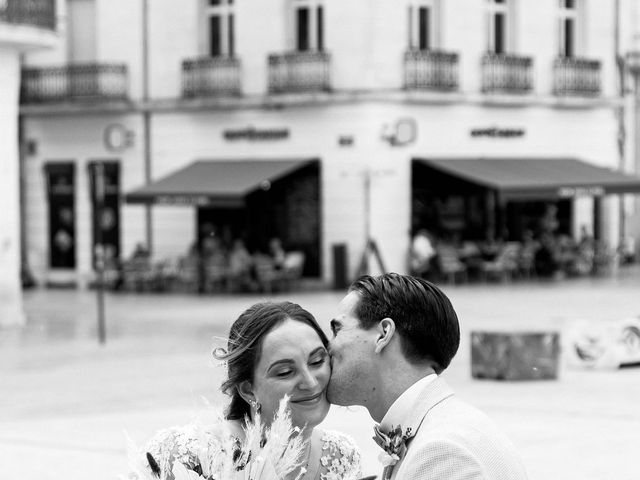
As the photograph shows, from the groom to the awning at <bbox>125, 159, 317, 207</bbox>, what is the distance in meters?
27.7

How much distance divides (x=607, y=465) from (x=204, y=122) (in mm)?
24353

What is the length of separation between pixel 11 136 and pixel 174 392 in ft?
33.0

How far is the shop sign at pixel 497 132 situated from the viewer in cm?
3516

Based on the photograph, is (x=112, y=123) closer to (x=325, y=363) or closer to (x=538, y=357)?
(x=538, y=357)

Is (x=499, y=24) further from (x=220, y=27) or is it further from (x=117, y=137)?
(x=117, y=137)

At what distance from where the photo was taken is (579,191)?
110ft

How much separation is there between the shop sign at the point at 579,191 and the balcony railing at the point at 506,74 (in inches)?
135

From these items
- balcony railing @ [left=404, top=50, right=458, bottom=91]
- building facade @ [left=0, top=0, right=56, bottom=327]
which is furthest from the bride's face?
balcony railing @ [left=404, top=50, right=458, bottom=91]

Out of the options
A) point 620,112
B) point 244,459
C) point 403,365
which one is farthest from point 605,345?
point 620,112

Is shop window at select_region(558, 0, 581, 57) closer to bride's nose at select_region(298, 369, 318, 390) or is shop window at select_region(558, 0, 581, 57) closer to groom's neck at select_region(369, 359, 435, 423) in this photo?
bride's nose at select_region(298, 369, 318, 390)

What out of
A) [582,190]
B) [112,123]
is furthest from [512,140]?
[112,123]

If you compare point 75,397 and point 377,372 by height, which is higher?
point 377,372

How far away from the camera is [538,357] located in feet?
58.5

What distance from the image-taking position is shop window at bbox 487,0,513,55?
118 feet
